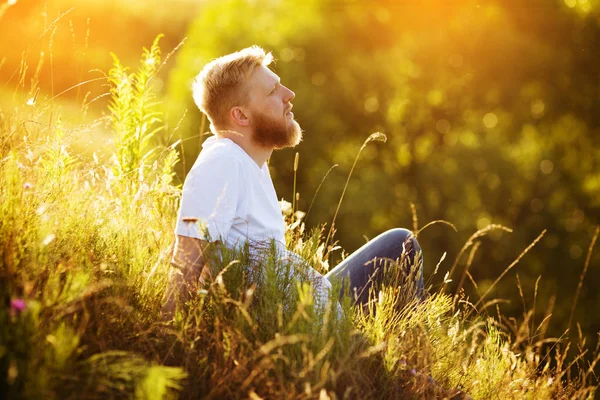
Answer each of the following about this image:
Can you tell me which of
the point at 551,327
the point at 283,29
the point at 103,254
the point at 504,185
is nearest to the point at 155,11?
the point at 283,29

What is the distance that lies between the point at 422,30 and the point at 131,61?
1258cm

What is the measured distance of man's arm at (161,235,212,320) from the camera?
2.49 meters

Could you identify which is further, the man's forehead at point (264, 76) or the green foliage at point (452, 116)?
the green foliage at point (452, 116)

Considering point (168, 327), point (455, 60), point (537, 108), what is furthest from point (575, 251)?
point (168, 327)

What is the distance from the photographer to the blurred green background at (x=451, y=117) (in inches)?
597

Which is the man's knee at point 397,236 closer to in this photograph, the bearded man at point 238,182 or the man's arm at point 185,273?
the bearded man at point 238,182

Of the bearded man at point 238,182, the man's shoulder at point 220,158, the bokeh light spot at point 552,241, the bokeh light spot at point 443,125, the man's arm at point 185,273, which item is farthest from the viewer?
the bokeh light spot at point 443,125

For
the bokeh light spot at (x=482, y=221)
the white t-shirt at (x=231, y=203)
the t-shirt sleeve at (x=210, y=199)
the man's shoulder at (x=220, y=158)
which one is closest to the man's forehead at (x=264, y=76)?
the white t-shirt at (x=231, y=203)

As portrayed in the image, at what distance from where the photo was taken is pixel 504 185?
1527cm

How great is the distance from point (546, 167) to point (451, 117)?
8.99 feet

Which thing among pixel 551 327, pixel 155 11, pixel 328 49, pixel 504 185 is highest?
pixel 155 11

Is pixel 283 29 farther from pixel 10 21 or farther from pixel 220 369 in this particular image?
pixel 220 369

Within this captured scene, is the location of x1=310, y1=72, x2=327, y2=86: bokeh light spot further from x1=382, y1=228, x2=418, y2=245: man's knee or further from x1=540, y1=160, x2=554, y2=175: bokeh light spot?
x1=382, y1=228, x2=418, y2=245: man's knee

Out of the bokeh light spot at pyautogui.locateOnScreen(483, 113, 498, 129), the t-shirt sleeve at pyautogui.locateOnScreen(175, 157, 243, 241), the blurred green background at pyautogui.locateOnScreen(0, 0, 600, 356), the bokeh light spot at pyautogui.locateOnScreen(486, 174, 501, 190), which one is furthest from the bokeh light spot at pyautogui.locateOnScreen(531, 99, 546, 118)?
the t-shirt sleeve at pyautogui.locateOnScreen(175, 157, 243, 241)
